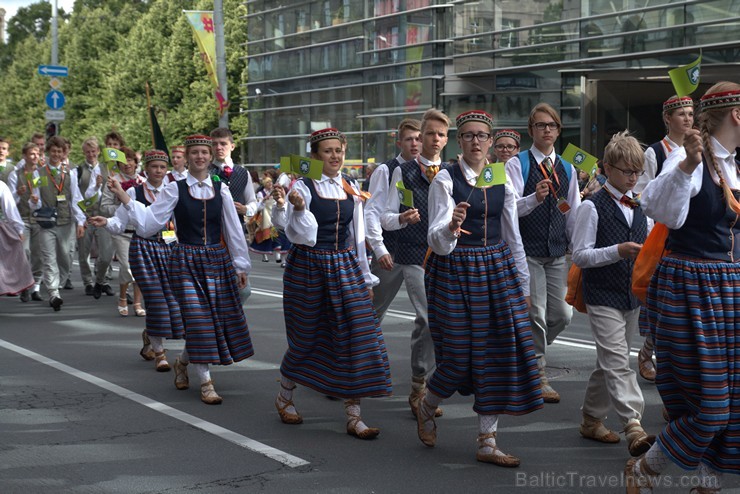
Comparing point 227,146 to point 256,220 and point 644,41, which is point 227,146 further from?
point 644,41

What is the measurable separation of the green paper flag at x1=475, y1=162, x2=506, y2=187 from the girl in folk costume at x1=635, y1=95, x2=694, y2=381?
5.76 feet

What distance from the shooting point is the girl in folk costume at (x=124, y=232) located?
38.0 feet

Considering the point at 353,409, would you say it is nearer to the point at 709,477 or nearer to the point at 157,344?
the point at 709,477

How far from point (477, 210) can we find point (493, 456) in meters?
1.39

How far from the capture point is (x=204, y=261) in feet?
25.3

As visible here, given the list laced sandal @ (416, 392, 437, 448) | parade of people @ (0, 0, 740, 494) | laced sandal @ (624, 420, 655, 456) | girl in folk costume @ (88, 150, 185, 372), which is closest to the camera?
parade of people @ (0, 0, 740, 494)

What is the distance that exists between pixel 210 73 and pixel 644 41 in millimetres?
9896

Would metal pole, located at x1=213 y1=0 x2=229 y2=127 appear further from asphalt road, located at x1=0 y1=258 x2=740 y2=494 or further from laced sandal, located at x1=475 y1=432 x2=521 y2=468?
laced sandal, located at x1=475 y1=432 x2=521 y2=468

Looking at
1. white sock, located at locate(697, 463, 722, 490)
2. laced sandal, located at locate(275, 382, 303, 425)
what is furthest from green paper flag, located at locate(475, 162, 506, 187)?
laced sandal, located at locate(275, 382, 303, 425)

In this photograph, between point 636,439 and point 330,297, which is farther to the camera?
point 330,297

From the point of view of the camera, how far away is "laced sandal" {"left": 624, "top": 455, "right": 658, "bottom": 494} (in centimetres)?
470

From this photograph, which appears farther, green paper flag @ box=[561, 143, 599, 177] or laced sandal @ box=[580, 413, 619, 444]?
green paper flag @ box=[561, 143, 599, 177]

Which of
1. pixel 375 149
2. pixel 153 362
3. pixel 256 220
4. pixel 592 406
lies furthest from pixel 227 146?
pixel 375 149

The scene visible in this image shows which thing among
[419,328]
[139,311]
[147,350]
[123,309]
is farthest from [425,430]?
[123,309]
